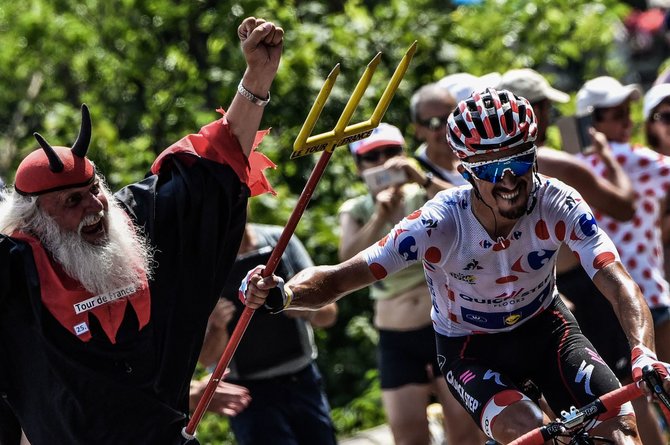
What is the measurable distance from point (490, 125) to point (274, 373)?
2044 millimetres

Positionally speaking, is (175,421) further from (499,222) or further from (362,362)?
(362,362)

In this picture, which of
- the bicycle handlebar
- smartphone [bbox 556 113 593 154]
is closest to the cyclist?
the bicycle handlebar

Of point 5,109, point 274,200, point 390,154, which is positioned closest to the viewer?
point 390,154

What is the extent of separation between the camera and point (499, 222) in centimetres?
429

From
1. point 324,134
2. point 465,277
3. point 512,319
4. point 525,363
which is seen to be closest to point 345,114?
point 324,134

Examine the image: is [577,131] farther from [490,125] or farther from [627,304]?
[627,304]

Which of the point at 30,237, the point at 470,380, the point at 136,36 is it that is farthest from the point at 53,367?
the point at 136,36

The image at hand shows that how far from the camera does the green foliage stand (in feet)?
28.9

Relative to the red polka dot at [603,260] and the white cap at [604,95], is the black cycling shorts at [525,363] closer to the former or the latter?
the red polka dot at [603,260]

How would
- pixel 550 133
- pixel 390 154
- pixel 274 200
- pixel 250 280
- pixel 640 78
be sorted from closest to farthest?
pixel 250 280, pixel 390 154, pixel 274 200, pixel 550 133, pixel 640 78

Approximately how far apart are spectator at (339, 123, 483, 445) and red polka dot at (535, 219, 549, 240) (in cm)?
162

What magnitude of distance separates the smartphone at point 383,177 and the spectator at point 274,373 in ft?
1.70

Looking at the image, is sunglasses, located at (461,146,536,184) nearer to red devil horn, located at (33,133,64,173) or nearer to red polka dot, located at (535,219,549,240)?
red polka dot, located at (535,219,549,240)

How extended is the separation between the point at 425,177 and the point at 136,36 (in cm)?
511
